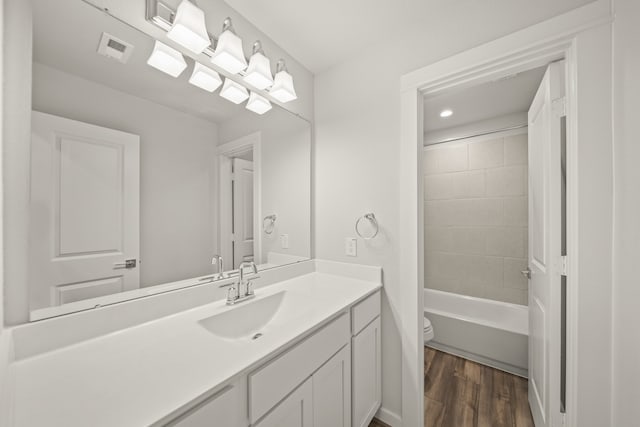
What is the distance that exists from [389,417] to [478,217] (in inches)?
85.1

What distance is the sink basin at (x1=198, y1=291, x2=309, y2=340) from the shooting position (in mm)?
1032

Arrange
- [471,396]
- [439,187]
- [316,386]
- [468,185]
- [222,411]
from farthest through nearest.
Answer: [439,187] < [468,185] < [471,396] < [316,386] < [222,411]

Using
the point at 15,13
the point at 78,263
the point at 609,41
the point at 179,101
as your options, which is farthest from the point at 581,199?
the point at 15,13

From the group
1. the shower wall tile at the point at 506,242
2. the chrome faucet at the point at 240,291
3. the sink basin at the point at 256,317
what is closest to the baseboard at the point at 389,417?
the sink basin at the point at 256,317

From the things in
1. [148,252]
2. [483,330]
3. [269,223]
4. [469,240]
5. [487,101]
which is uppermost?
[487,101]

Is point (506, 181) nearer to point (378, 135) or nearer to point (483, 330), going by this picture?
point (483, 330)

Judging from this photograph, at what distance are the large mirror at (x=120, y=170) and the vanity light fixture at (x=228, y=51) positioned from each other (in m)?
0.15

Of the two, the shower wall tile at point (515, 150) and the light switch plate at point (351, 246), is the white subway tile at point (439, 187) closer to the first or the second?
the shower wall tile at point (515, 150)

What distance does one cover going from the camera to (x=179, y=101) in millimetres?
1128

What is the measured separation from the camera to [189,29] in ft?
3.34

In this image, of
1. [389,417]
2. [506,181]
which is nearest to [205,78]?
[389,417]

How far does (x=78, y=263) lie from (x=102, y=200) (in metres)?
0.24

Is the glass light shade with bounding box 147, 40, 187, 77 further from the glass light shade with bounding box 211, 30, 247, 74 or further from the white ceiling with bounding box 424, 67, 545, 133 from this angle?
the white ceiling with bounding box 424, 67, 545, 133

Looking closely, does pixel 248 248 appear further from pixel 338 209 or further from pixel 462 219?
pixel 462 219
